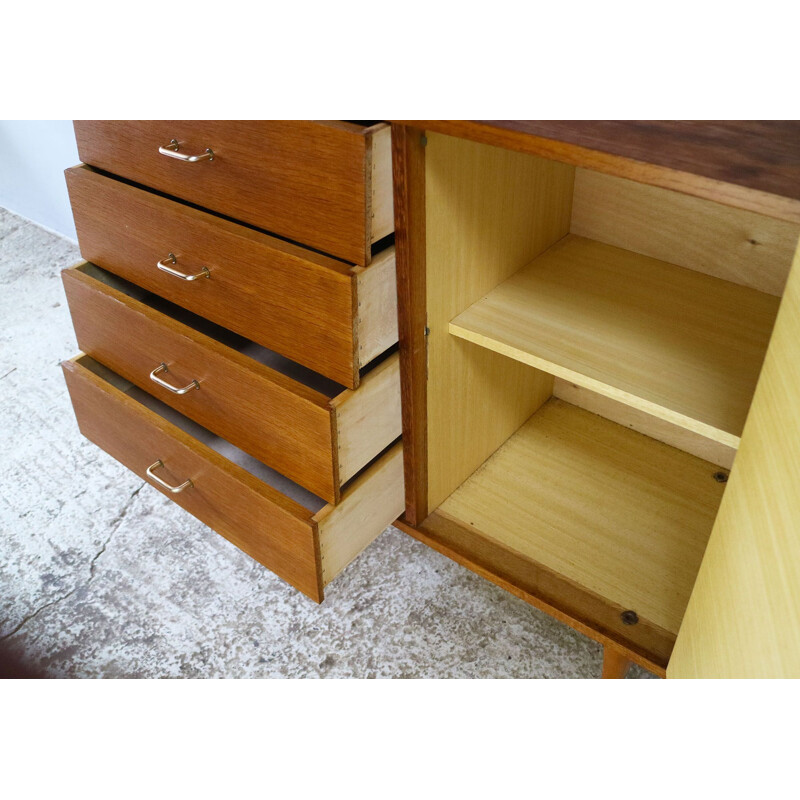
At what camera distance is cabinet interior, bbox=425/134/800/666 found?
2.36ft

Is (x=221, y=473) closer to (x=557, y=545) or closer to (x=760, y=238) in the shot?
(x=557, y=545)

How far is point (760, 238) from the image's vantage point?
820 mm

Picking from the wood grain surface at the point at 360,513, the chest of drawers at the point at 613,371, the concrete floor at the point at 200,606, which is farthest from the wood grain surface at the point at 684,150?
the concrete floor at the point at 200,606

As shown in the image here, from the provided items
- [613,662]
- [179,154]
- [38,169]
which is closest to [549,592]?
[613,662]

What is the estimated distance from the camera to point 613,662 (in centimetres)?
80

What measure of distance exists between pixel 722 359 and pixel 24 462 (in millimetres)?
978

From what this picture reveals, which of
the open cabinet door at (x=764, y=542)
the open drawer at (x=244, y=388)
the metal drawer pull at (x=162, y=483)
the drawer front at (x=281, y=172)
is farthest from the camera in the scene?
the metal drawer pull at (x=162, y=483)

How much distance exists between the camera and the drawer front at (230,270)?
701mm

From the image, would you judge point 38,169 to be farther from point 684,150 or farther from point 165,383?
point 684,150

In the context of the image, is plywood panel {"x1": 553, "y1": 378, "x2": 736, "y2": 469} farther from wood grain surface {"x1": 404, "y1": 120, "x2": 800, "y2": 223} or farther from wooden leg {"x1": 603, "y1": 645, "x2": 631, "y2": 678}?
wood grain surface {"x1": 404, "y1": 120, "x2": 800, "y2": 223}

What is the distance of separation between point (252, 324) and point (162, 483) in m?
0.23

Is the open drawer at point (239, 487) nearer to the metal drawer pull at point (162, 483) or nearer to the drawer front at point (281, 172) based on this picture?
the metal drawer pull at point (162, 483)

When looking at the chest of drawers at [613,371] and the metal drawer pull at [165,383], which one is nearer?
the chest of drawers at [613,371]

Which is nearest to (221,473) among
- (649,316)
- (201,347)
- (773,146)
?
(201,347)
